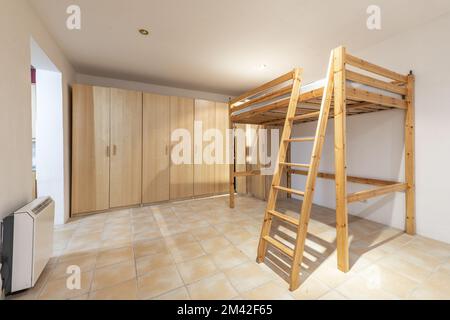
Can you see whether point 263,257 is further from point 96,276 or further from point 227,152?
point 227,152

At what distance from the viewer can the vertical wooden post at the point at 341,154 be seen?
1596mm

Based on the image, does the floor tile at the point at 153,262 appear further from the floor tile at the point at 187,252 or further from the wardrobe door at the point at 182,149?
the wardrobe door at the point at 182,149

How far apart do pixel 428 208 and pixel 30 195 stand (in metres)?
4.04

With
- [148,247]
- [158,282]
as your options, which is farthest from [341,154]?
[148,247]

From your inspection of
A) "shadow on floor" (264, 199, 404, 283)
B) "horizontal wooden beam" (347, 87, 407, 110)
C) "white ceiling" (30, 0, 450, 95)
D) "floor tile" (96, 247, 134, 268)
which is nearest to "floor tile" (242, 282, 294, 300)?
"shadow on floor" (264, 199, 404, 283)

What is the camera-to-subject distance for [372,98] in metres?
1.91

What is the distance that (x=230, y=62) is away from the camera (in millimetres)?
3078

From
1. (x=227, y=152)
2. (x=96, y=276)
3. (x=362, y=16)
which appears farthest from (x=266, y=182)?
(x=96, y=276)

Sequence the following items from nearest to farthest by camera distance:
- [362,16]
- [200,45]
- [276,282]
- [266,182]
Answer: [276,282]
[362,16]
[200,45]
[266,182]

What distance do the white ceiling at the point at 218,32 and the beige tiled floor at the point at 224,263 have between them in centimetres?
234

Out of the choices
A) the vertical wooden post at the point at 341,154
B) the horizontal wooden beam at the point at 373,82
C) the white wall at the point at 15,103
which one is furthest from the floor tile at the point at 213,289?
the horizontal wooden beam at the point at 373,82

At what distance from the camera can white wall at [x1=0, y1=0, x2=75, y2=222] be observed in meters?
1.37

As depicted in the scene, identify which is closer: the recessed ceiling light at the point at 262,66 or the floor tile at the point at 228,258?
the floor tile at the point at 228,258

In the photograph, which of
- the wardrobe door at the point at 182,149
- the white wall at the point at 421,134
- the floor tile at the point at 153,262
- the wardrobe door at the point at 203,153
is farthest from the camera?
the wardrobe door at the point at 203,153
